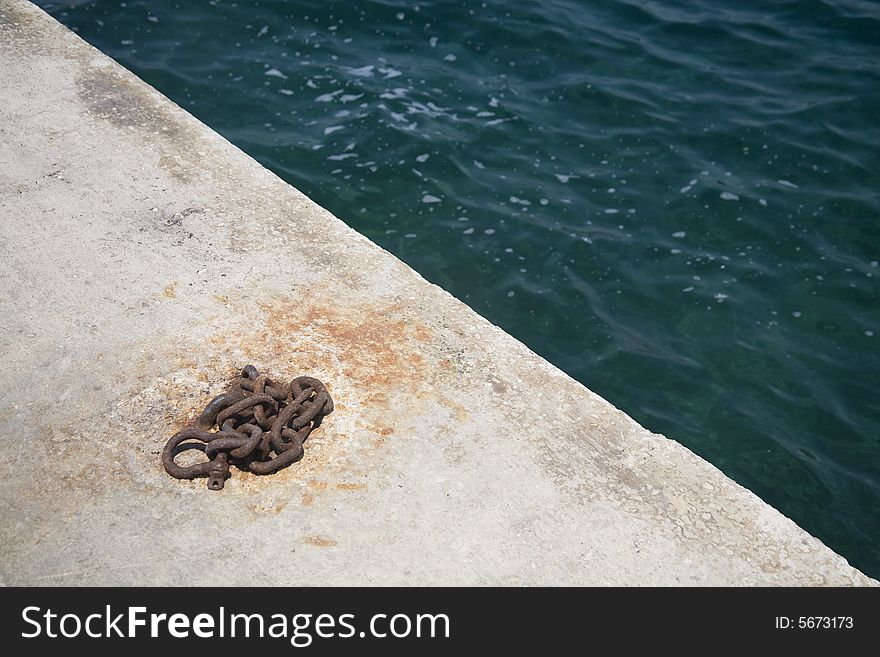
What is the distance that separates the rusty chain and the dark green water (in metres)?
2.62

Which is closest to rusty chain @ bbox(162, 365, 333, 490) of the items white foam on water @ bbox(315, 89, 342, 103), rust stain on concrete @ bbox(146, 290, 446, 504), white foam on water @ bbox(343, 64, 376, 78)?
rust stain on concrete @ bbox(146, 290, 446, 504)

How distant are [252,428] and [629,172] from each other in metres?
4.91

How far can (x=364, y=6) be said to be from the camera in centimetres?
902

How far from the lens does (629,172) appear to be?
23.5 feet

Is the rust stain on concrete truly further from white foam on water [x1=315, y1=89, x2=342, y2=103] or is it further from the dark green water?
white foam on water [x1=315, y1=89, x2=342, y2=103]

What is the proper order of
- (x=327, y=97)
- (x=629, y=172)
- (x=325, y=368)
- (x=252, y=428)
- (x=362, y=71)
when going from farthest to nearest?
(x=362, y=71) → (x=327, y=97) → (x=629, y=172) → (x=325, y=368) → (x=252, y=428)

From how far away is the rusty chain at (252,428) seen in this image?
3.23m

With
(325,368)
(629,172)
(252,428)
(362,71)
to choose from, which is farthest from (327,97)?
(252,428)

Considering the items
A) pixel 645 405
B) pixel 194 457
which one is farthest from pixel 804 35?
pixel 194 457

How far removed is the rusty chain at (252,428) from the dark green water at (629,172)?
262 centimetres

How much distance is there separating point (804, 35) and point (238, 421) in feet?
27.4

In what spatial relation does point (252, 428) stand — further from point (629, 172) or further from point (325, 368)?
point (629, 172)

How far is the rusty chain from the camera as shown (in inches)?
127
